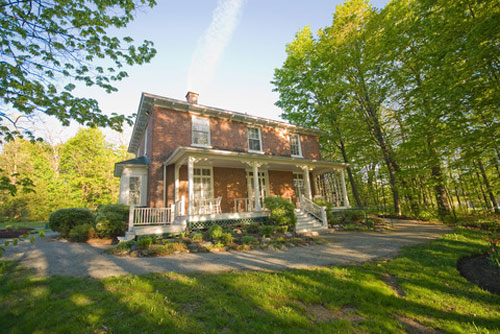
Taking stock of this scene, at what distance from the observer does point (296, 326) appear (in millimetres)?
2828

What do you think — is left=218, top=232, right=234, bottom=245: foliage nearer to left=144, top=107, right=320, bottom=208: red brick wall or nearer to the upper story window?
left=144, top=107, right=320, bottom=208: red brick wall

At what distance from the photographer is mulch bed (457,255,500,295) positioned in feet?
13.3

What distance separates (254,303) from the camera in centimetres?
338

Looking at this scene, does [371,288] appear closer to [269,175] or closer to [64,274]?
[64,274]

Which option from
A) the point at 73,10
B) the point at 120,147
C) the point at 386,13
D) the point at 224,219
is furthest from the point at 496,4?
the point at 120,147

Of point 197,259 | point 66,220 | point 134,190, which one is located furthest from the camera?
point 134,190

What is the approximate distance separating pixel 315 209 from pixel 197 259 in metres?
7.53

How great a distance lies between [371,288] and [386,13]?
1605 cm

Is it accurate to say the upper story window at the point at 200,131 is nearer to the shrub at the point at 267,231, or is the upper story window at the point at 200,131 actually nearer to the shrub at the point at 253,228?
the shrub at the point at 253,228

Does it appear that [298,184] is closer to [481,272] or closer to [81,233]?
[481,272]

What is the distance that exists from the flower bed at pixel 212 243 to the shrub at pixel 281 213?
0.57 meters

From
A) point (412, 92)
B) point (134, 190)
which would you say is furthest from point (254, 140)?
point (412, 92)

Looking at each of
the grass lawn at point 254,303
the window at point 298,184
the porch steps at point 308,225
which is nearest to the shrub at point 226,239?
the grass lawn at point 254,303

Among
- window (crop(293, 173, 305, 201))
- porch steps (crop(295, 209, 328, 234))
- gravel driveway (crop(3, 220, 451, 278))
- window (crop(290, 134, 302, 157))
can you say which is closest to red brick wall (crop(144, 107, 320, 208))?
window (crop(290, 134, 302, 157))
